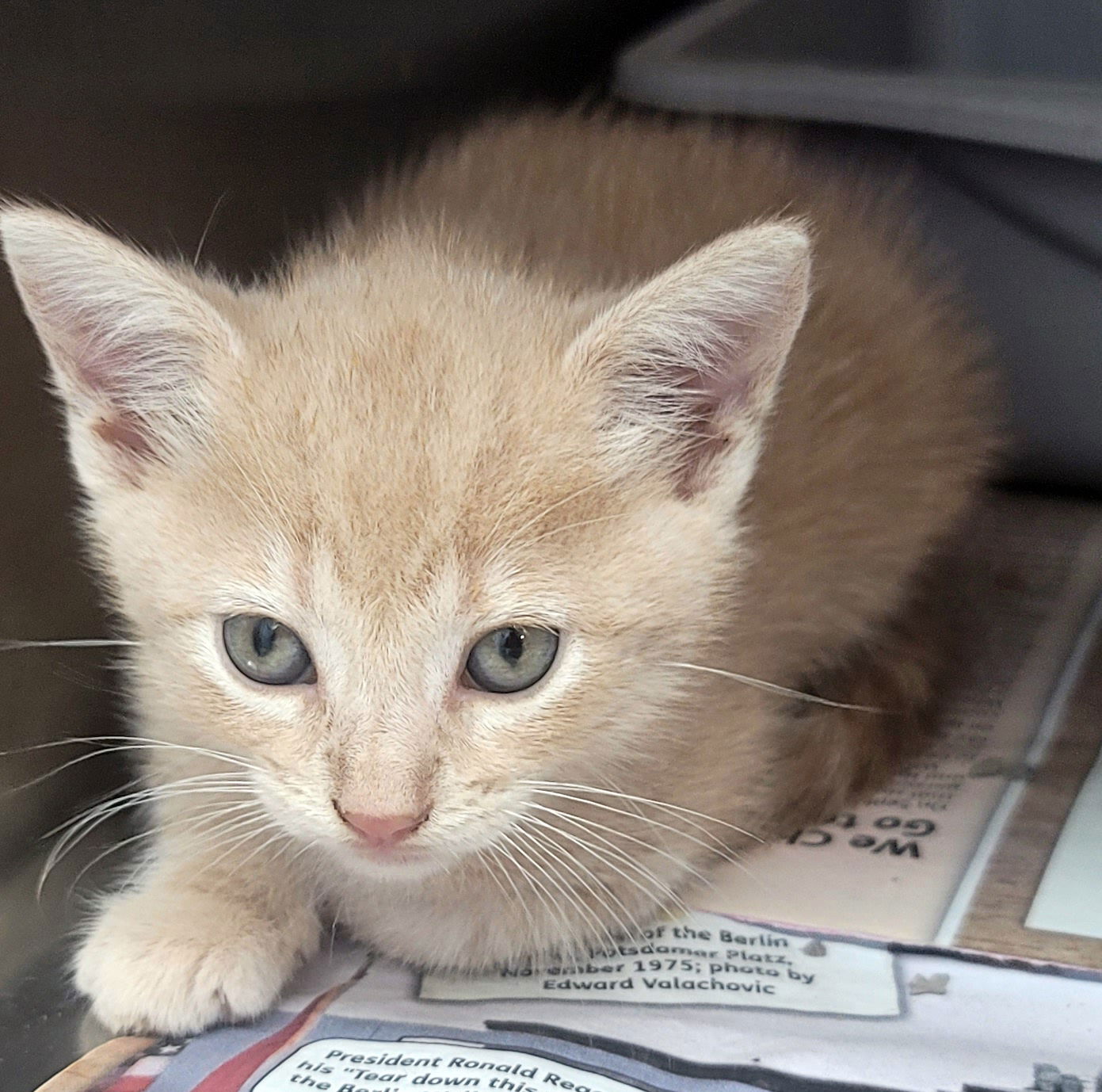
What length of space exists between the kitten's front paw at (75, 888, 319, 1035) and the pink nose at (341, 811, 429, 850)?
21 centimetres

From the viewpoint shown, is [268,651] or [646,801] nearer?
[268,651]

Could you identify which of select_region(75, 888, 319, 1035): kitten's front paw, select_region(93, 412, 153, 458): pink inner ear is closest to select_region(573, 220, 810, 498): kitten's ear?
select_region(93, 412, 153, 458): pink inner ear

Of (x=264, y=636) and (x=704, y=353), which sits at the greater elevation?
(x=704, y=353)

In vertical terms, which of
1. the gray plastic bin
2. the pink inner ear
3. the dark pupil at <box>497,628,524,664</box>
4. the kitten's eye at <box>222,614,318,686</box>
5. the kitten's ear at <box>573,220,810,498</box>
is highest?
the gray plastic bin

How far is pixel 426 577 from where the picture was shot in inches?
38.5

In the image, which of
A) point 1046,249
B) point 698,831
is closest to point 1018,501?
point 1046,249

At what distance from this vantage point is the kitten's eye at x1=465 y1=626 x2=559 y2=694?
1.01 metres

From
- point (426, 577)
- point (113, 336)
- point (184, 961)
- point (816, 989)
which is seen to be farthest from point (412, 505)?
point (816, 989)

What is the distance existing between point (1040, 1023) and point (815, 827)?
0.34m

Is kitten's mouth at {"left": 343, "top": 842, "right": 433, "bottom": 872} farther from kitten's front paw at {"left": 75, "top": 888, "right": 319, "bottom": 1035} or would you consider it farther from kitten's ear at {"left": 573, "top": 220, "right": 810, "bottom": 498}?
kitten's ear at {"left": 573, "top": 220, "right": 810, "bottom": 498}

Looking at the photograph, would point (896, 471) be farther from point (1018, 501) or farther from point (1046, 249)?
point (1018, 501)

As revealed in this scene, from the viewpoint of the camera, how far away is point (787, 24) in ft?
6.77

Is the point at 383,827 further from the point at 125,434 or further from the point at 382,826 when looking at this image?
the point at 125,434

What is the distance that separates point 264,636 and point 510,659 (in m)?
0.18
